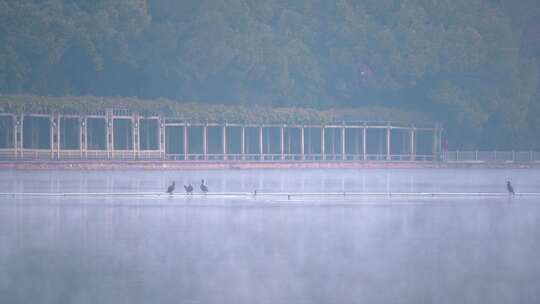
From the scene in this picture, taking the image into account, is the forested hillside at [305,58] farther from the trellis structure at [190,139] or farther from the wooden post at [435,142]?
the trellis structure at [190,139]

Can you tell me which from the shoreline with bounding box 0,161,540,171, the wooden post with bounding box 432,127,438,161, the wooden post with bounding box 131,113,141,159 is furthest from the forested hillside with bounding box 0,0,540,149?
the wooden post with bounding box 131,113,141,159

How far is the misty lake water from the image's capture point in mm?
18641

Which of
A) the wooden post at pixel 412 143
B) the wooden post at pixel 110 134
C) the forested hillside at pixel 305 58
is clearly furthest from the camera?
the wooden post at pixel 412 143

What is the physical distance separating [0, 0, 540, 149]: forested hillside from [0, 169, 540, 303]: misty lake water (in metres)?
44.1

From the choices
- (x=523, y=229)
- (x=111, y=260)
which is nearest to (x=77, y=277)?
(x=111, y=260)

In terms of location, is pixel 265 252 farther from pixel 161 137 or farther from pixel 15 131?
pixel 161 137

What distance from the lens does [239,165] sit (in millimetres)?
85438

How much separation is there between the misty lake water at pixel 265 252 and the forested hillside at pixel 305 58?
44120mm

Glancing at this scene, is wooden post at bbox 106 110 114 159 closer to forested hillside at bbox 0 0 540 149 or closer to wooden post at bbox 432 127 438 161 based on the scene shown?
forested hillside at bbox 0 0 540 149

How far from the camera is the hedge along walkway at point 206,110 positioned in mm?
73562

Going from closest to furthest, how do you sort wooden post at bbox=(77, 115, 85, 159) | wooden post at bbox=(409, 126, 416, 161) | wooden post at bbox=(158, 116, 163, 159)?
wooden post at bbox=(77, 115, 85, 159), wooden post at bbox=(158, 116, 163, 159), wooden post at bbox=(409, 126, 416, 161)

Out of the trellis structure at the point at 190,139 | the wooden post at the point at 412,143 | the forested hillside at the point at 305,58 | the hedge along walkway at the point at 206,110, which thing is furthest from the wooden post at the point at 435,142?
the wooden post at the point at 412,143

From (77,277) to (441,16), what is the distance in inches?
3035

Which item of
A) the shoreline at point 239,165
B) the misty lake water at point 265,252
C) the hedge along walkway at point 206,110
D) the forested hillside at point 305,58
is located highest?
the forested hillside at point 305,58
